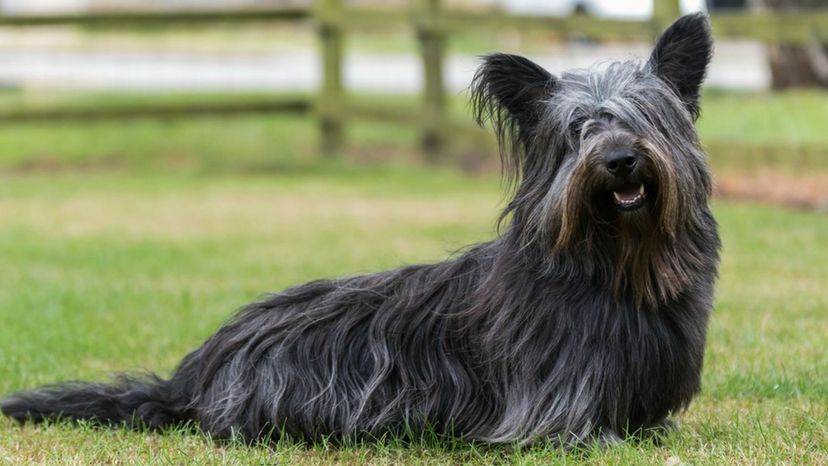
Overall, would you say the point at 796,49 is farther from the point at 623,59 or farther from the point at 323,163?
the point at 623,59

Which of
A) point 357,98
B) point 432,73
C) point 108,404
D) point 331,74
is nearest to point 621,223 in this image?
point 108,404

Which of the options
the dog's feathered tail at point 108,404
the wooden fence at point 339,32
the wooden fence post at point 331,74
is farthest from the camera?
the wooden fence post at point 331,74

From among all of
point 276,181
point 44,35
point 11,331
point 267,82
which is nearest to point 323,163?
point 276,181

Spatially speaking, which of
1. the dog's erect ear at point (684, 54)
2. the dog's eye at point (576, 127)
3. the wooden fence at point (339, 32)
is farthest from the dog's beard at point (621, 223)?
the wooden fence at point (339, 32)

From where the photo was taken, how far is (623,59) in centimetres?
548

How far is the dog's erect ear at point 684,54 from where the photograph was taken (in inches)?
211

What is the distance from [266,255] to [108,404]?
5670mm

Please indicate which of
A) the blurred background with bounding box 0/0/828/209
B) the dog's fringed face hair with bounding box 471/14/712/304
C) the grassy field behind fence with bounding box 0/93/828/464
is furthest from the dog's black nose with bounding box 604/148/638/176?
the blurred background with bounding box 0/0/828/209

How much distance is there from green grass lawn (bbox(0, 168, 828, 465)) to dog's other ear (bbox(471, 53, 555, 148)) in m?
0.83

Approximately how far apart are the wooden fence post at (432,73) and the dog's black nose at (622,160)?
1317 cm

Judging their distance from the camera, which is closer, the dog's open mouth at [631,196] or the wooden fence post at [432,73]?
the dog's open mouth at [631,196]

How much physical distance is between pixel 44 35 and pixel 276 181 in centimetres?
2301

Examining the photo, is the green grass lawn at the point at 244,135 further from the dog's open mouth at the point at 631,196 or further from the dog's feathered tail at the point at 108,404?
the dog's open mouth at the point at 631,196

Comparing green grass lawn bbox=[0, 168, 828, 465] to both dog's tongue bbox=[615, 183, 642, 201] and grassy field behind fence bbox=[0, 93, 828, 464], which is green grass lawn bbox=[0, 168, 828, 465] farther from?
dog's tongue bbox=[615, 183, 642, 201]
